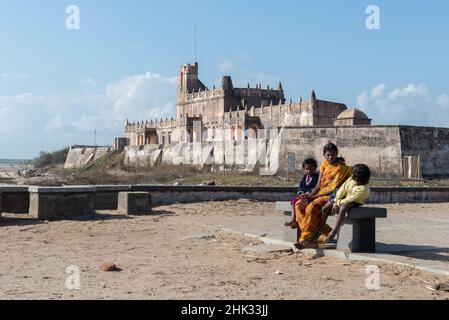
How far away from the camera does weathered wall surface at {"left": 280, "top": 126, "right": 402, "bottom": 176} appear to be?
Result: 25516 mm

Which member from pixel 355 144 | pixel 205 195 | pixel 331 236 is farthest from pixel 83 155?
pixel 331 236

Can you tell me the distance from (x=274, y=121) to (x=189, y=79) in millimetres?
31341

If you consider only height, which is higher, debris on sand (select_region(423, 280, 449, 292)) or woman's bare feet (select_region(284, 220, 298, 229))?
woman's bare feet (select_region(284, 220, 298, 229))

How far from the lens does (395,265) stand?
596cm

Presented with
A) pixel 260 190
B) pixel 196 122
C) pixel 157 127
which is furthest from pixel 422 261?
pixel 157 127

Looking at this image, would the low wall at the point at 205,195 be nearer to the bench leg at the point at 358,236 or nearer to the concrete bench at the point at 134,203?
the concrete bench at the point at 134,203

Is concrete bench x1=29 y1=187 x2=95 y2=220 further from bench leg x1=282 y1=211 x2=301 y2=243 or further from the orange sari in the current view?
the orange sari

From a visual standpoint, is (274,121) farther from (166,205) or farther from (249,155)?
(166,205)

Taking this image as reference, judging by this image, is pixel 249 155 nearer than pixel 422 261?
No

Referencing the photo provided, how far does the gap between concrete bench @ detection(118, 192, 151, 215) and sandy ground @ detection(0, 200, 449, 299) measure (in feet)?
7.40

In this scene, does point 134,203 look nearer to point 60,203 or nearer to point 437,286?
point 60,203

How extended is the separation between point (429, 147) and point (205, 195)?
608 inches

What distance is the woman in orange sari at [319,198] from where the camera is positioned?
6938mm

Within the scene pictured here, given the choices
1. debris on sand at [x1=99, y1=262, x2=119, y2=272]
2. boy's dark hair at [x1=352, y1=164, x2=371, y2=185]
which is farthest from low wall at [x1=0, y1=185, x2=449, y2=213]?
boy's dark hair at [x1=352, y1=164, x2=371, y2=185]
